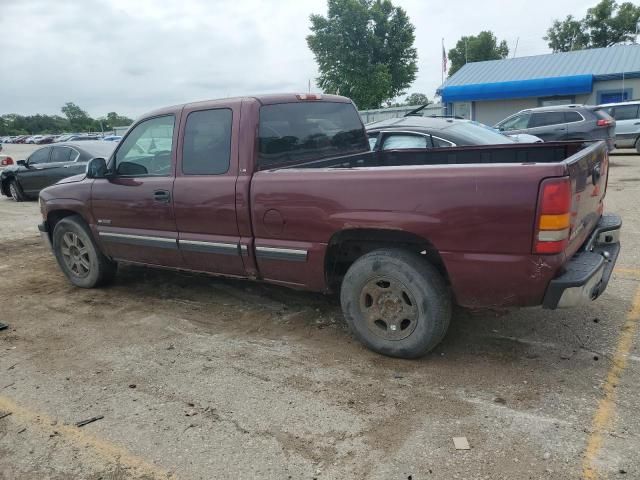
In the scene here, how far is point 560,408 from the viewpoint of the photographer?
296 centimetres

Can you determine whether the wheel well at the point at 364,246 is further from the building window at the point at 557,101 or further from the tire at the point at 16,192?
the building window at the point at 557,101

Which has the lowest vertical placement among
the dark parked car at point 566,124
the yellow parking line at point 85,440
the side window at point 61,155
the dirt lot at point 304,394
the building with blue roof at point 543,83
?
the yellow parking line at point 85,440

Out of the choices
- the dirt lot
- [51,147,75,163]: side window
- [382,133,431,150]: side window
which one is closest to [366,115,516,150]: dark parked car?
[382,133,431,150]: side window

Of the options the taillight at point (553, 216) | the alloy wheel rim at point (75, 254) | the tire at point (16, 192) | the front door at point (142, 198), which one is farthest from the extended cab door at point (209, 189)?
the tire at point (16, 192)

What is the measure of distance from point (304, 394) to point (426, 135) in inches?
174

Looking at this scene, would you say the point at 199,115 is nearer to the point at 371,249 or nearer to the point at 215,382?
the point at 371,249

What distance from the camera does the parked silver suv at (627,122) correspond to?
632 inches

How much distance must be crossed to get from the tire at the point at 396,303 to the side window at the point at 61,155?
10.6 meters

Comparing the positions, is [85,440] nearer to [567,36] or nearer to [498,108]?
[498,108]

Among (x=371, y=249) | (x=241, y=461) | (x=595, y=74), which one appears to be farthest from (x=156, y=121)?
(x=595, y=74)

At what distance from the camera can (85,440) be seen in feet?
9.53

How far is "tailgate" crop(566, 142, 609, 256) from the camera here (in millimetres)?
3078

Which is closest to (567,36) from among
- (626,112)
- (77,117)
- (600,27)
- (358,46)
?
(600,27)

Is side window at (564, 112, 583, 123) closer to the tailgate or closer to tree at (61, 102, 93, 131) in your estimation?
the tailgate
